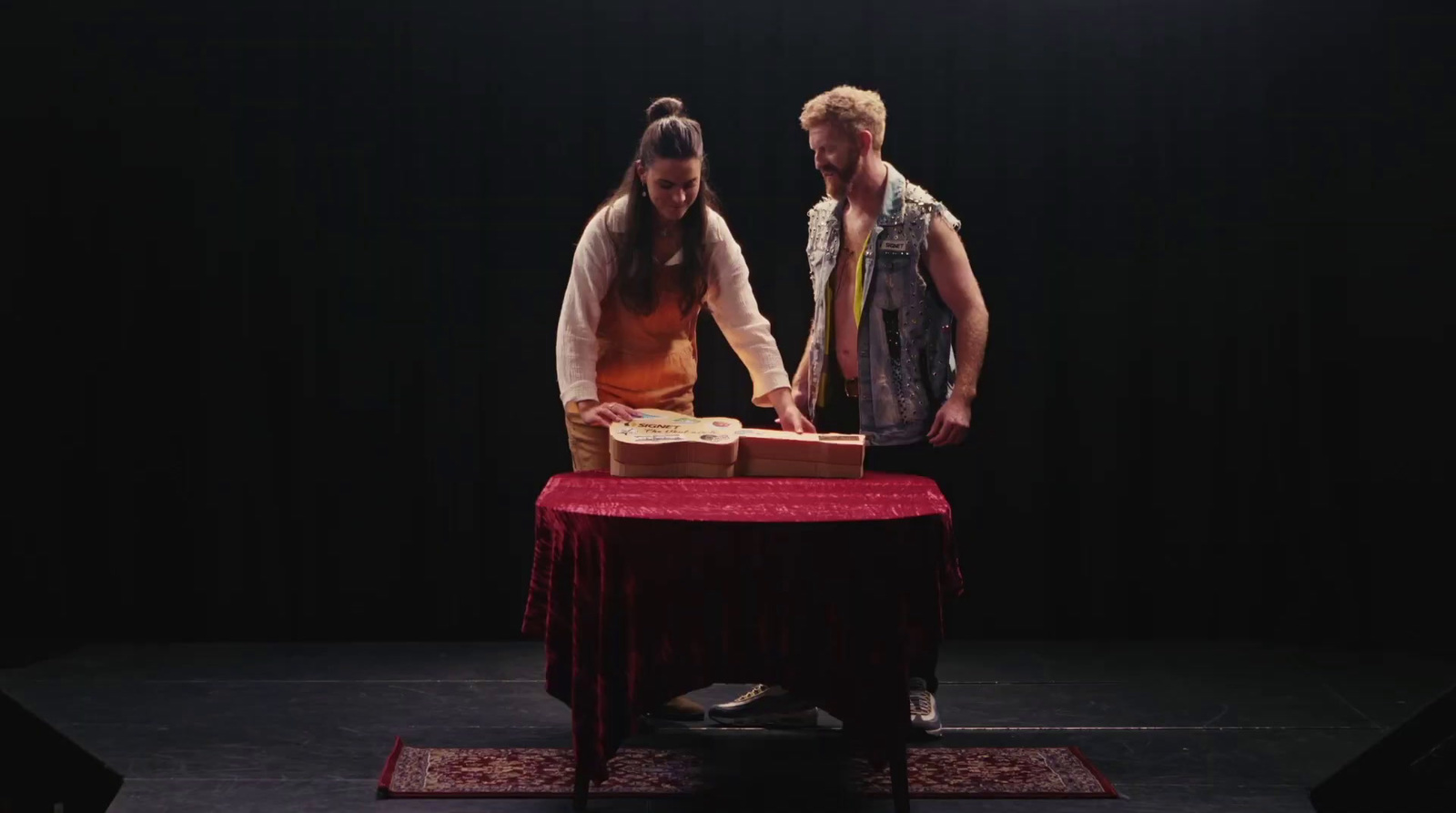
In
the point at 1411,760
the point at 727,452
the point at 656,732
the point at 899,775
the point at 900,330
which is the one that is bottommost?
the point at 656,732

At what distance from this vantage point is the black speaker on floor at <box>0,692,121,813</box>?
6.36 feet

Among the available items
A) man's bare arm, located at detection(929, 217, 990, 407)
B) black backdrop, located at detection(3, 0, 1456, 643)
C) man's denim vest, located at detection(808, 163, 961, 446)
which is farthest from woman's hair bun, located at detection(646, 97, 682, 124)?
black backdrop, located at detection(3, 0, 1456, 643)

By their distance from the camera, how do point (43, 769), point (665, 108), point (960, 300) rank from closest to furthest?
point (43, 769), point (665, 108), point (960, 300)

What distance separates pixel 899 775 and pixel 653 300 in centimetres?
136

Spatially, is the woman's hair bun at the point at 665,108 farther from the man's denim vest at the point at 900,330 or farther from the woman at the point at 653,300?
the man's denim vest at the point at 900,330

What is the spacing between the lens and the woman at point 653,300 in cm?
370

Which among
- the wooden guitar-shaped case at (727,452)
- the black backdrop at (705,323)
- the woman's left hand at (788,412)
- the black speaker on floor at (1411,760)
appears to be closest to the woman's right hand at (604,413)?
the wooden guitar-shaped case at (727,452)

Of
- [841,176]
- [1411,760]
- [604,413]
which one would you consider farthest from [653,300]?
[1411,760]

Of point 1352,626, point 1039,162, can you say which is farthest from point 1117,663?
point 1039,162

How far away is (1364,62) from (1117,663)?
2.14 meters

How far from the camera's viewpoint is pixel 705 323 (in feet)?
17.0

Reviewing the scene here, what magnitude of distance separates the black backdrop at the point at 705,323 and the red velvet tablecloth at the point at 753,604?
223 centimetres

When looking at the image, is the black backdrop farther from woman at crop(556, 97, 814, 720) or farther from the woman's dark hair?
the woman's dark hair

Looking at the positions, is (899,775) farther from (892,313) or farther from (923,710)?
(892,313)
